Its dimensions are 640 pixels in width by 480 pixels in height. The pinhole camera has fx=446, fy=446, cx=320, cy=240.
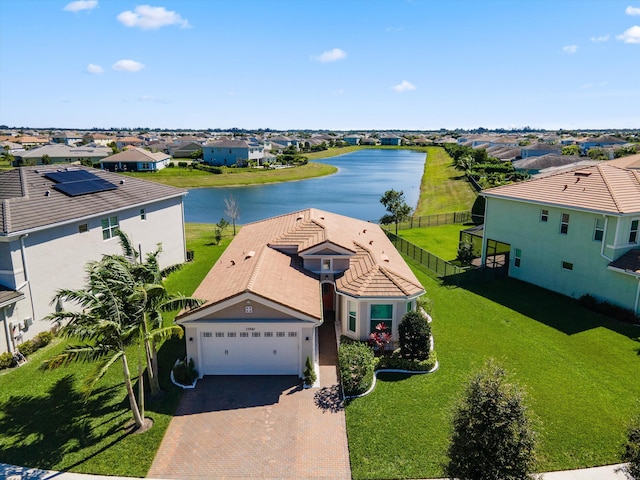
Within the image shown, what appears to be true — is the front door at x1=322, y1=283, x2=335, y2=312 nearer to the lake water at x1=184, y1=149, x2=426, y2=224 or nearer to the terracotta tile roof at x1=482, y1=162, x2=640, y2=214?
the terracotta tile roof at x1=482, y1=162, x2=640, y2=214

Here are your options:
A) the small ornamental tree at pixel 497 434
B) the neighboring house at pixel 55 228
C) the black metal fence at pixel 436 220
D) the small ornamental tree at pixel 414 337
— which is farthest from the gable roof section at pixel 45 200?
the black metal fence at pixel 436 220

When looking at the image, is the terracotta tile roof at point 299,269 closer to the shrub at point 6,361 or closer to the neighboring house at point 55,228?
the neighboring house at point 55,228

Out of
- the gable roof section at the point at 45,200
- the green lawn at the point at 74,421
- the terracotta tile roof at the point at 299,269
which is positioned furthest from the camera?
A: the gable roof section at the point at 45,200

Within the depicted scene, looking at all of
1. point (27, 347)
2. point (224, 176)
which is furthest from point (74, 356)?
point (224, 176)

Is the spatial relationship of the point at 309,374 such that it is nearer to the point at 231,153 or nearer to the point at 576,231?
the point at 576,231

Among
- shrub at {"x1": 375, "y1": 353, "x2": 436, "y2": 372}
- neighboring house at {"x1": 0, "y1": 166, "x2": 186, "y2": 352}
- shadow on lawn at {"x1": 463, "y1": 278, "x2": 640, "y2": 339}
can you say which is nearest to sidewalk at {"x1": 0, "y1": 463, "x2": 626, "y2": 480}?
shrub at {"x1": 375, "y1": 353, "x2": 436, "y2": 372}

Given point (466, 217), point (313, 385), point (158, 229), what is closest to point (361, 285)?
point (313, 385)
